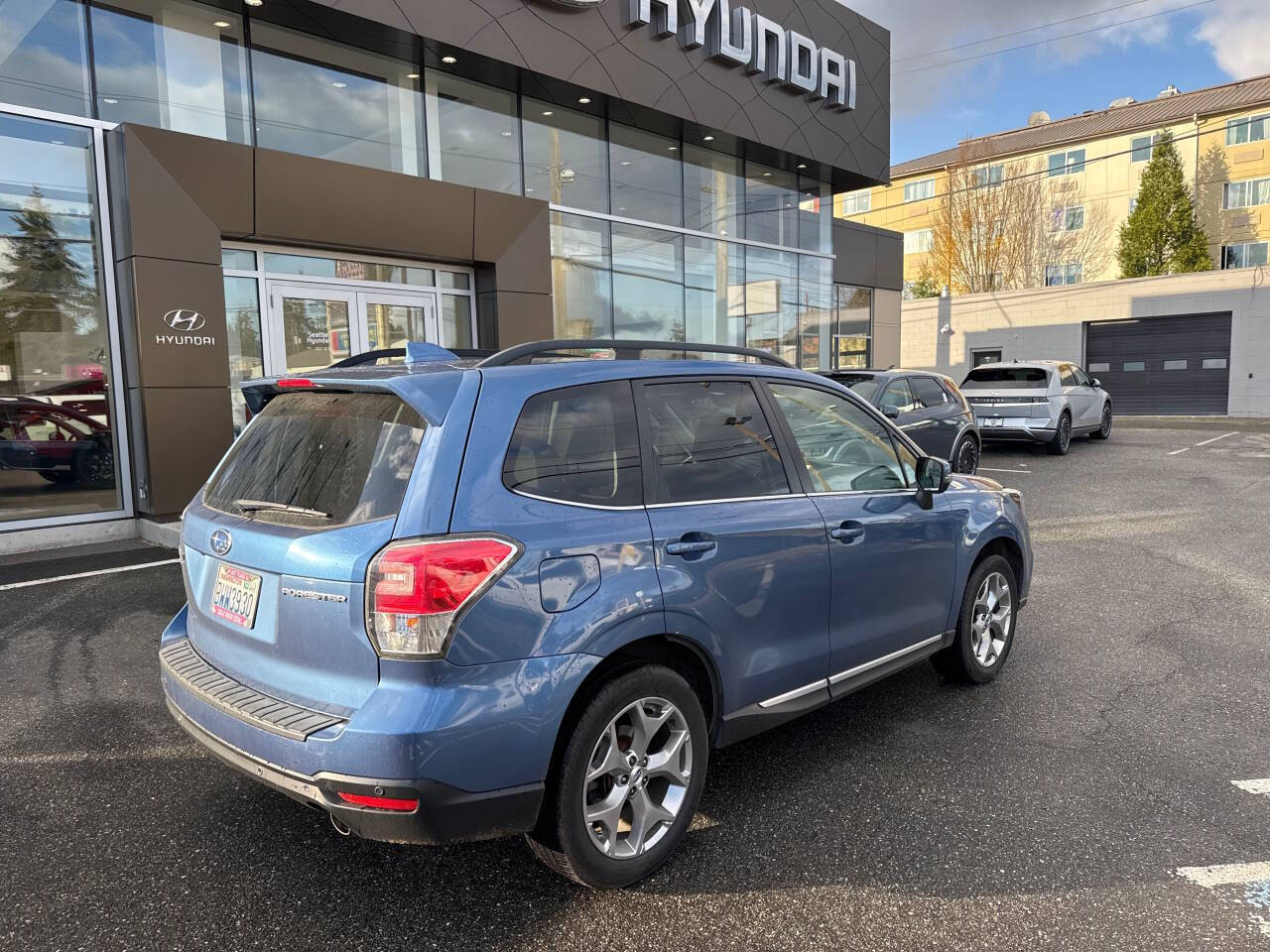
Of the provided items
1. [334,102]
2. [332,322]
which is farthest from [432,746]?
[334,102]

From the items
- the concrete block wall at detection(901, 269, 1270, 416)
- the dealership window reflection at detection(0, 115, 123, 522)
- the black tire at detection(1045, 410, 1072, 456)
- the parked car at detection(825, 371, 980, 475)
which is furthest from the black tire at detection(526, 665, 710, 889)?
the concrete block wall at detection(901, 269, 1270, 416)

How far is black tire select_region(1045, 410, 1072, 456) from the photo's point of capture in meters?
15.3

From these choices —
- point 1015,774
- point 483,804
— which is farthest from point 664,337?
point 483,804

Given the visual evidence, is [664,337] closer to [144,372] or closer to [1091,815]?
[144,372]

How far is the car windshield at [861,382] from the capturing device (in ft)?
35.2

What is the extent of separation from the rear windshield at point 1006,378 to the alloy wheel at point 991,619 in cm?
1188

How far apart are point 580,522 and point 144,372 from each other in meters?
7.65

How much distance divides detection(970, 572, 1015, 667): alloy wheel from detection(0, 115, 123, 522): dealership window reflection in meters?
8.58

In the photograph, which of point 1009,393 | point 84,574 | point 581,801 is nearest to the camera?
point 581,801

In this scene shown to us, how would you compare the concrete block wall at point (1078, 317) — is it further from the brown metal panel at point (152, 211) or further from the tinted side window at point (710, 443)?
the tinted side window at point (710, 443)

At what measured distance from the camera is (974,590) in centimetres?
432

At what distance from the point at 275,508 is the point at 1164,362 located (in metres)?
31.9

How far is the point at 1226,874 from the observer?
2805 millimetres

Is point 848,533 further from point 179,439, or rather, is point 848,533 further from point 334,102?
point 334,102
